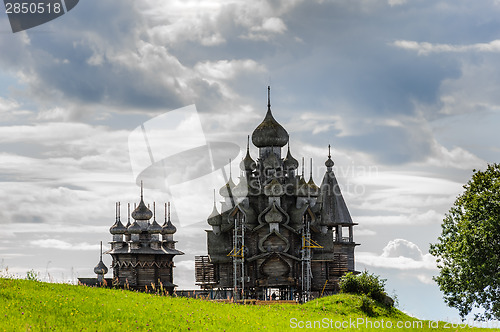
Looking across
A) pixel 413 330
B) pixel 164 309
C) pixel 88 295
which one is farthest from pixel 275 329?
pixel 88 295

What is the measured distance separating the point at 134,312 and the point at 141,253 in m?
31.5

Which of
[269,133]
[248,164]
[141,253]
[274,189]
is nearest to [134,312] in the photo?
[274,189]

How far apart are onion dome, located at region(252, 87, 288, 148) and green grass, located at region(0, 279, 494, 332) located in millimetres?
20187

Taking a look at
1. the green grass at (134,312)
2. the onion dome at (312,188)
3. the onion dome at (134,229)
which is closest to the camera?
the green grass at (134,312)

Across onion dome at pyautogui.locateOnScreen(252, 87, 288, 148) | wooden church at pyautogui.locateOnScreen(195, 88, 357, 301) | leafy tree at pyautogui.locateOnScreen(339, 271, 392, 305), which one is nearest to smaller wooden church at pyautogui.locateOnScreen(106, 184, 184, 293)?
wooden church at pyautogui.locateOnScreen(195, 88, 357, 301)

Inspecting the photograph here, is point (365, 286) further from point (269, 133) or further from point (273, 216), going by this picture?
point (269, 133)

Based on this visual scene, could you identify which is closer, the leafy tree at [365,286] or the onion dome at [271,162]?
the leafy tree at [365,286]

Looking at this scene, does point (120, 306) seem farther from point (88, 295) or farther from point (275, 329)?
point (275, 329)

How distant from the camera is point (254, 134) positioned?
46.9m


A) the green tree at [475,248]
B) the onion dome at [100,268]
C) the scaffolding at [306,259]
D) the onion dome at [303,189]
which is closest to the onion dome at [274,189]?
the onion dome at [303,189]

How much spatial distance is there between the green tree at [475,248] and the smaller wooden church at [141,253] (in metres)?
26.2

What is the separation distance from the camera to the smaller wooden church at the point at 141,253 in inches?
2053

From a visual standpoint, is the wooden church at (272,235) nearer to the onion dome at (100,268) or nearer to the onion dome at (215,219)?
the onion dome at (215,219)

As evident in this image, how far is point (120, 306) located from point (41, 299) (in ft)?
8.51
